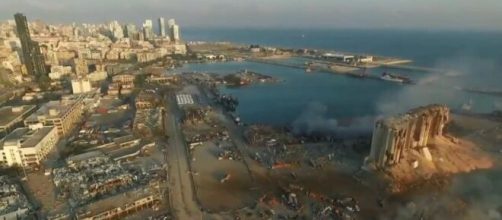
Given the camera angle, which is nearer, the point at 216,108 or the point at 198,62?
the point at 216,108

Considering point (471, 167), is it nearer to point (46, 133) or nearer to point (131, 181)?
point (131, 181)

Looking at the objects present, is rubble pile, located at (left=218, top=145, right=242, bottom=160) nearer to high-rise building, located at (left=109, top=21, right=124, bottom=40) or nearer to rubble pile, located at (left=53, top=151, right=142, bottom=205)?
rubble pile, located at (left=53, top=151, right=142, bottom=205)

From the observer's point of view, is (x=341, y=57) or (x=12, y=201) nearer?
(x=12, y=201)

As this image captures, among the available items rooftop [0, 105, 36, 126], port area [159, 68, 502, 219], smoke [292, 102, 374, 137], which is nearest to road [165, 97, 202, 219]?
port area [159, 68, 502, 219]

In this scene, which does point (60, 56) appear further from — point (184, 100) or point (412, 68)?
point (412, 68)

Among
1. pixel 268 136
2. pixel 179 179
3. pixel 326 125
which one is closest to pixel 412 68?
pixel 326 125

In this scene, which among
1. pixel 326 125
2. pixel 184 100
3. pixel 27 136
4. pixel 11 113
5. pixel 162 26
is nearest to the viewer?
pixel 27 136

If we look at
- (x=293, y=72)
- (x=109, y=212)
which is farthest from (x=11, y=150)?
(x=293, y=72)

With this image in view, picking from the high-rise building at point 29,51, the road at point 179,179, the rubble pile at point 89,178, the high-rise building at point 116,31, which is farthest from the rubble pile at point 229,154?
the high-rise building at point 116,31
